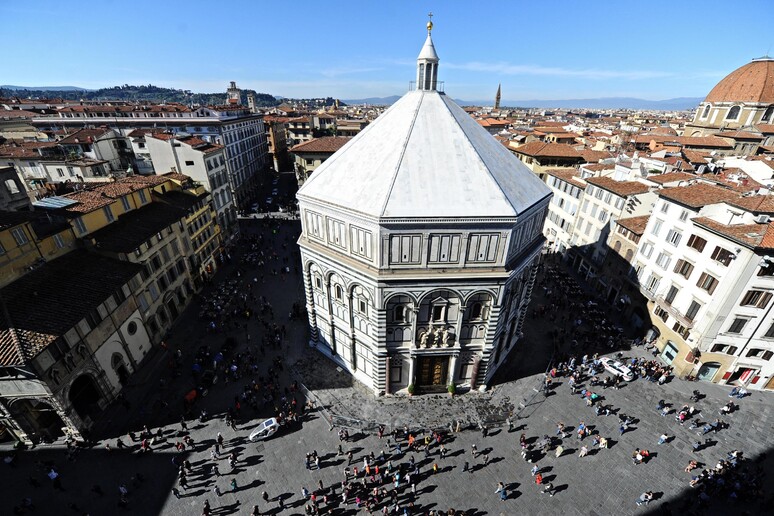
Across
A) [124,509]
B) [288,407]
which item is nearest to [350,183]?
[288,407]

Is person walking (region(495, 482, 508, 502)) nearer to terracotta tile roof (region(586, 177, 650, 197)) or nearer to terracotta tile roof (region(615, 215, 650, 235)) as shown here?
terracotta tile roof (region(615, 215, 650, 235))

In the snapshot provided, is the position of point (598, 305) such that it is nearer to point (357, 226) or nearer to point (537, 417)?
point (537, 417)

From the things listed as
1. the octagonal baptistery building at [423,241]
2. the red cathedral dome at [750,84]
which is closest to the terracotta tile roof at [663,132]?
the red cathedral dome at [750,84]

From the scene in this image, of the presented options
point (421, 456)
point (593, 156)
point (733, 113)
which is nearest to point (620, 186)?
point (593, 156)

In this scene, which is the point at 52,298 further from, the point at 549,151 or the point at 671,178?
the point at 549,151

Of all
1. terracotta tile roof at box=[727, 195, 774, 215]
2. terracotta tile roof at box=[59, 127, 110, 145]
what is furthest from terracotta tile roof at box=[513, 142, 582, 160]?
terracotta tile roof at box=[59, 127, 110, 145]

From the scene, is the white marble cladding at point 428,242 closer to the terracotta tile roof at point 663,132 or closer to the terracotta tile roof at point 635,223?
the terracotta tile roof at point 635,223

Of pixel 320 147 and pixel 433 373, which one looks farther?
pixel 320 147

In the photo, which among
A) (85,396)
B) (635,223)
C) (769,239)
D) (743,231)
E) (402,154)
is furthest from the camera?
(635,223)
